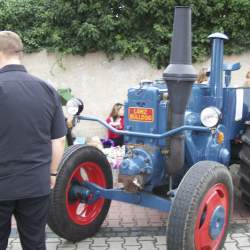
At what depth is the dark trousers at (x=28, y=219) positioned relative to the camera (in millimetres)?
2938

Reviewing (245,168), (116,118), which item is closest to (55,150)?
(245,168)

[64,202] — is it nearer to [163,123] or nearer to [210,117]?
[163,123]

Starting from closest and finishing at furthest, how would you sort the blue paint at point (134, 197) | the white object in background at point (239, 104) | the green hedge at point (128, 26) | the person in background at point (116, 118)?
1. the blue paint at point (134, 197)
2. the white object in background at point (239, 104)
3. the person in background at point (116, 118)
4. the green hedge at point (128, 26)

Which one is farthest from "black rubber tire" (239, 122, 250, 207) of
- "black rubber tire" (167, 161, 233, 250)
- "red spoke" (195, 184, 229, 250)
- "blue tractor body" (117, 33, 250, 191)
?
"black rubber tire" (167, 161, 233, 250)

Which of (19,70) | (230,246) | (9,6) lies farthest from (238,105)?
(9,6)

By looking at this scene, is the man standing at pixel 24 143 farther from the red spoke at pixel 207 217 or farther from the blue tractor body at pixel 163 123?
the blue tractor body at pixel 163 123

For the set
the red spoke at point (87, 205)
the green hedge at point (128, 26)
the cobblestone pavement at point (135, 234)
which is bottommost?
the cobblestone pavement at point (135, 234)

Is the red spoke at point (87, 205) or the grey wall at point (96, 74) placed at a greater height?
the grey wall at point (96, 74)

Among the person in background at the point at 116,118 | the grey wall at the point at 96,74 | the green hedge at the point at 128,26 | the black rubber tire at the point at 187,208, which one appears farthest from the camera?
the grey wall at the point at 96,74

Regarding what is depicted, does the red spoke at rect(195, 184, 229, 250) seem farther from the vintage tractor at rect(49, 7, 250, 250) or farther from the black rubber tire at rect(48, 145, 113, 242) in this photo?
the black rubber tire at rect(48, 145, 113, 242)

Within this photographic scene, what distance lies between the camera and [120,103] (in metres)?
9.40

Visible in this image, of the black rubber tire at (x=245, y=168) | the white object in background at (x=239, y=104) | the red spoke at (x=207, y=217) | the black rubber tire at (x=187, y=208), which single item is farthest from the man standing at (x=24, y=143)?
the white object in background at (x=239, y=104)

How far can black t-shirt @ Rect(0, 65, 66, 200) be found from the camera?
2814mm

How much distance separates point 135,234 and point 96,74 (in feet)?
17.6
